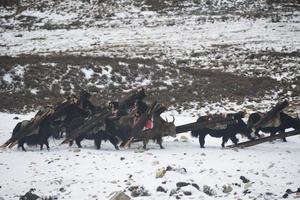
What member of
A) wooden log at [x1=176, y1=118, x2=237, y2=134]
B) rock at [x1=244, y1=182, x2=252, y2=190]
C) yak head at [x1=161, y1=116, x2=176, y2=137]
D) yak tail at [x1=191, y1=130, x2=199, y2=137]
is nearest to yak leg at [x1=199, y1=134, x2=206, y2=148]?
yak tail at [x1=191, y1=130, x2=199, y2=137]

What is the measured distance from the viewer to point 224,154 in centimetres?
1121

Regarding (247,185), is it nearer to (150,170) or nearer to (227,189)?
(227,189)

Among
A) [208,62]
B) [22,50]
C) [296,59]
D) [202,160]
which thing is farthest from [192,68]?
[202,160]

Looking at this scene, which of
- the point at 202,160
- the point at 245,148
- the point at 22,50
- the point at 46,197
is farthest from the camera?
the point at 22,50

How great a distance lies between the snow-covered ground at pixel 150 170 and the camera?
9094 millimetres

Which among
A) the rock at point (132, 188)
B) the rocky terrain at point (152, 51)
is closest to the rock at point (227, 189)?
the rock at point (132, 188)

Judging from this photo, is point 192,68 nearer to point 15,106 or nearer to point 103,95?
point 103,95

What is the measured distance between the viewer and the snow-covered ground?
9.09m

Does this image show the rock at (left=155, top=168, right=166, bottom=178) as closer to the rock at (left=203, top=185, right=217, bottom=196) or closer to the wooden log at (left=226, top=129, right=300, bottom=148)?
the rock at (left=203, top=185, right=217, bottom=196)

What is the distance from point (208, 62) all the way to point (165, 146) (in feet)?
50.1

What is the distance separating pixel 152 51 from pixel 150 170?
→ 2065 centimetres

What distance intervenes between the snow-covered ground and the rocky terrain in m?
7.01

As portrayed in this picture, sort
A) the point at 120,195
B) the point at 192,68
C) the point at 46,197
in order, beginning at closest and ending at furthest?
the point at 120,195
the point at 46,197
the point at 192,68

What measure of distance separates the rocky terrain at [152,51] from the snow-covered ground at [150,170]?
7.01m
